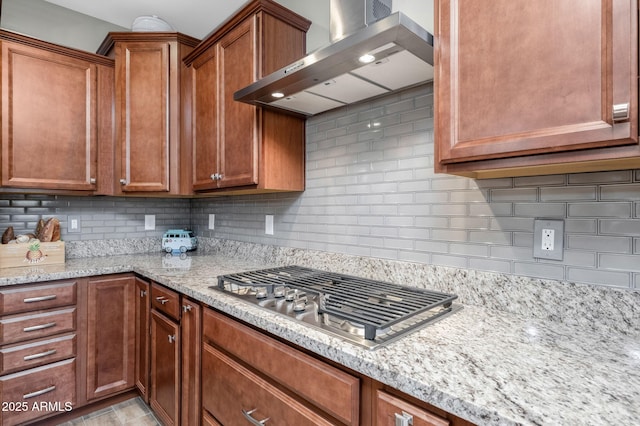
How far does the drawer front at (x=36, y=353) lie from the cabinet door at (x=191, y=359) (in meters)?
0.88

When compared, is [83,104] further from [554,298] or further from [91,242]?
[554,298]

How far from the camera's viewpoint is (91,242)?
2629mm

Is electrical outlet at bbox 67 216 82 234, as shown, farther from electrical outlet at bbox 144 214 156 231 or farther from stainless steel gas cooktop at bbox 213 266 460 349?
stainless steel gas cooktop at bbox 213 266 460 349

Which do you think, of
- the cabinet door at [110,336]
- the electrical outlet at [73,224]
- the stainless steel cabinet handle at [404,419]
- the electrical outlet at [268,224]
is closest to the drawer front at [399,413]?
the stainless steel cabinet handle at [404,419]

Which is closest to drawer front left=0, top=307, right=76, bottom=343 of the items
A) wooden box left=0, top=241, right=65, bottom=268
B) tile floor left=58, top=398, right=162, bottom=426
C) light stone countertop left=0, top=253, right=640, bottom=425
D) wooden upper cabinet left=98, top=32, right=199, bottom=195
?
wooden box left=0, top=241, right=65, bottom=268

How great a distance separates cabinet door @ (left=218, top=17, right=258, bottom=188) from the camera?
1.86 metres

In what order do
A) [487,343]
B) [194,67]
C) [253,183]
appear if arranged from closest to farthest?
[487,343] < [253,183] < [194,67]

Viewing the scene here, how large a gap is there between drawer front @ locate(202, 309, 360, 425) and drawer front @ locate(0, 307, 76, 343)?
119cm

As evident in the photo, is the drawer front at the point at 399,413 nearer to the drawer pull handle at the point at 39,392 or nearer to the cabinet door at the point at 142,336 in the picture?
the cabinet door at the point at 142,336

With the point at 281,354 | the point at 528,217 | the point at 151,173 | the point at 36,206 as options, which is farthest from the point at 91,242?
the point at 528,217

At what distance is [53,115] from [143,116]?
530 mm

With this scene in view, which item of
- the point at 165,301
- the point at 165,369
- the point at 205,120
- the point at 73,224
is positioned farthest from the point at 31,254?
the point at 205,120

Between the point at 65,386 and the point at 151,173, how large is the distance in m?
1.40

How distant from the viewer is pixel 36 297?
1918mm
